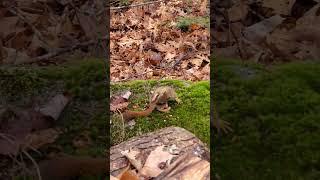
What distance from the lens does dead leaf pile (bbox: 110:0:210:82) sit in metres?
2.78

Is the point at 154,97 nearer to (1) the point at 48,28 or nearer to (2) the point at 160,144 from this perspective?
(2) the point at 160,144

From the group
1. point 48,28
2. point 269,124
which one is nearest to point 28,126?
point 269,124

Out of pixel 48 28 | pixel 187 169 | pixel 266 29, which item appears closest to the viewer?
pixel 187 169

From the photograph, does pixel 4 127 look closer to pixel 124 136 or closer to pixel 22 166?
pixel 22 166

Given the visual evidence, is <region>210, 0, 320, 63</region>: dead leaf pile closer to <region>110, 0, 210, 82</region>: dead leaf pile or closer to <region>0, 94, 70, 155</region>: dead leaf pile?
<region>110, 0, 210, 82</region>: dead leaf pile

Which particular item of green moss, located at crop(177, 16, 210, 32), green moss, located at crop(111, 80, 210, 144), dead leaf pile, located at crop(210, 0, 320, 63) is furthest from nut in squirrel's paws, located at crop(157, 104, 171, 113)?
green moss, located at crop(177, 16, 210, 32)

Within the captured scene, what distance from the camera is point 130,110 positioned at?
1.56 m

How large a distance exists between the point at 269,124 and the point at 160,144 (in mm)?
284

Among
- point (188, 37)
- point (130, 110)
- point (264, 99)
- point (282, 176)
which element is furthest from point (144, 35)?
point (282, 176)

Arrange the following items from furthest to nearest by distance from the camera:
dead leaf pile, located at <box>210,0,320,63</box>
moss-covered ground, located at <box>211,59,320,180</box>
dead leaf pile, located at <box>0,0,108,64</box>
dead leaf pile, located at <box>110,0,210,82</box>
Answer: dead leaf pile, located at <box>110,0,210,82</box> → dead leaf pile, located at <box>0,0,108,64</box> → dead leaf pile, located at <box>210,0,320,63</box> → moss-covered ground, located at <box>211,59,320,180</box>

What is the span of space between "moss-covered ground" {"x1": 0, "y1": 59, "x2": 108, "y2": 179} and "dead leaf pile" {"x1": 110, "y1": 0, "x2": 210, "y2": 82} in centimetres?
94

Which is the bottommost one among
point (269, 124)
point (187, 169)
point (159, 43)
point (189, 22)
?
point (187, 169)

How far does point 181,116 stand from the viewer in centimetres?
146

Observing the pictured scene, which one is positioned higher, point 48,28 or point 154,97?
point 48,28
